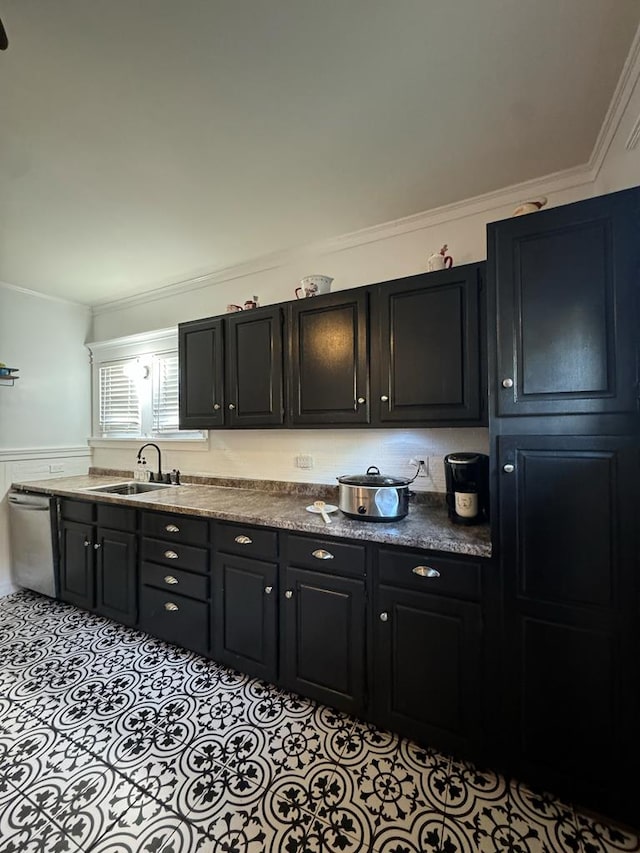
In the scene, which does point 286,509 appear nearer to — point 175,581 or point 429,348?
point 175,581

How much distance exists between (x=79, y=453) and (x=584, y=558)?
4285 mm

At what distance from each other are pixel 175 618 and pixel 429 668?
159 cm

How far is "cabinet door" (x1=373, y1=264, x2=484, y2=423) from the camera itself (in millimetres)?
1785

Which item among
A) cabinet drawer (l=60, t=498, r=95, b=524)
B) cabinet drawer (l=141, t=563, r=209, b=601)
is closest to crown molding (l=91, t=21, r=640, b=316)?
cabinet drawer (l=60, t=498, r=95, b=524)

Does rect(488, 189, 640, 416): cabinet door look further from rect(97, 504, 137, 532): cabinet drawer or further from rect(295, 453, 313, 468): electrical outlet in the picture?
rect(97, 504, 137, 532): cabinet drawer

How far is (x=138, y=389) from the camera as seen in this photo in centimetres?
350

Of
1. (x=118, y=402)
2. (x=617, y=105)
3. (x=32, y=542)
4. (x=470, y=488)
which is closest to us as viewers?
(x=617, y=105)

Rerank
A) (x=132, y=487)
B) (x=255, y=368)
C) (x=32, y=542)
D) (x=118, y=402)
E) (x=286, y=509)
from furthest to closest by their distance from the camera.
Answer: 1. (x=118, y=402)
2. (x=132, y=487)
3. (x=32, y=542)
4. (x=255, y=368)
5. (x=286, y=509)

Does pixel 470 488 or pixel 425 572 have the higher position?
pixel 470 488

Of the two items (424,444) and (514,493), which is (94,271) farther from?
(514,493)

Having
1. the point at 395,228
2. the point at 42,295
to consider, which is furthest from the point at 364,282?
the point at 42,295

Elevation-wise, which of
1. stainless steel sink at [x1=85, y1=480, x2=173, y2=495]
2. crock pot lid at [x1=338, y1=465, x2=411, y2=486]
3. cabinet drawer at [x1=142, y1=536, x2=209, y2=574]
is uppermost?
crock pot lid at [x1=338, y1=465, x2=411, y2=486]

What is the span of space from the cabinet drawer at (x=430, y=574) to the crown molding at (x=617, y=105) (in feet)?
6.27

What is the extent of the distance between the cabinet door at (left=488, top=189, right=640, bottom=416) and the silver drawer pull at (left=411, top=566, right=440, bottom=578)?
0.72 m
